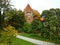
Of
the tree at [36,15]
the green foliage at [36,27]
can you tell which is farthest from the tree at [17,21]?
the tree at [36,15]

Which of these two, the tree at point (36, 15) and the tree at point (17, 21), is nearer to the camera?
the tree at point (17, 21)

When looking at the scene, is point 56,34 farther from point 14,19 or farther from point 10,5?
point 14,19

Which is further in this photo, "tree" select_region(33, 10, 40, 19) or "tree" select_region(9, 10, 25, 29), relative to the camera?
"tree" select_region(33, 10, 40, 19)

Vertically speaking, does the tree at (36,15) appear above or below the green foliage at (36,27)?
above

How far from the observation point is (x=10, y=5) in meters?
44.9

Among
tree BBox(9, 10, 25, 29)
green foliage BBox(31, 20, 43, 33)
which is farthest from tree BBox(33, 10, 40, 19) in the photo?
green foliage BBox(31, 20, 43, 33)

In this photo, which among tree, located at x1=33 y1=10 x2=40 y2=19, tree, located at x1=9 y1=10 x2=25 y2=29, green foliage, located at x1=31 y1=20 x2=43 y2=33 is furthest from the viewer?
tree, located at x1=33 y1=10 x2=40 y2=19

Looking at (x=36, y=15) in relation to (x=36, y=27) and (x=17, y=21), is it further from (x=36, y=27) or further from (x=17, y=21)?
(x=36, y=27)

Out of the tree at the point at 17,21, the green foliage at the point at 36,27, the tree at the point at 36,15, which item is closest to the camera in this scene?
the green foliage at the point at 36,27

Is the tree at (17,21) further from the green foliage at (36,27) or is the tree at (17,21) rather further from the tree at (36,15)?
the tree at (36,15)

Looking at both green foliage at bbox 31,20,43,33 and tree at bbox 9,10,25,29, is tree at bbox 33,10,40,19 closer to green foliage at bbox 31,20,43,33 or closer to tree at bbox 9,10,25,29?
tree at bbox 9,10,25,29

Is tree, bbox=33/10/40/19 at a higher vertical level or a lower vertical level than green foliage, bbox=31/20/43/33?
higher

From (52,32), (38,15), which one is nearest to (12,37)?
(52,32)

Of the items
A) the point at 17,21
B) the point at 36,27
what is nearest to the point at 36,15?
the point at 17,21
